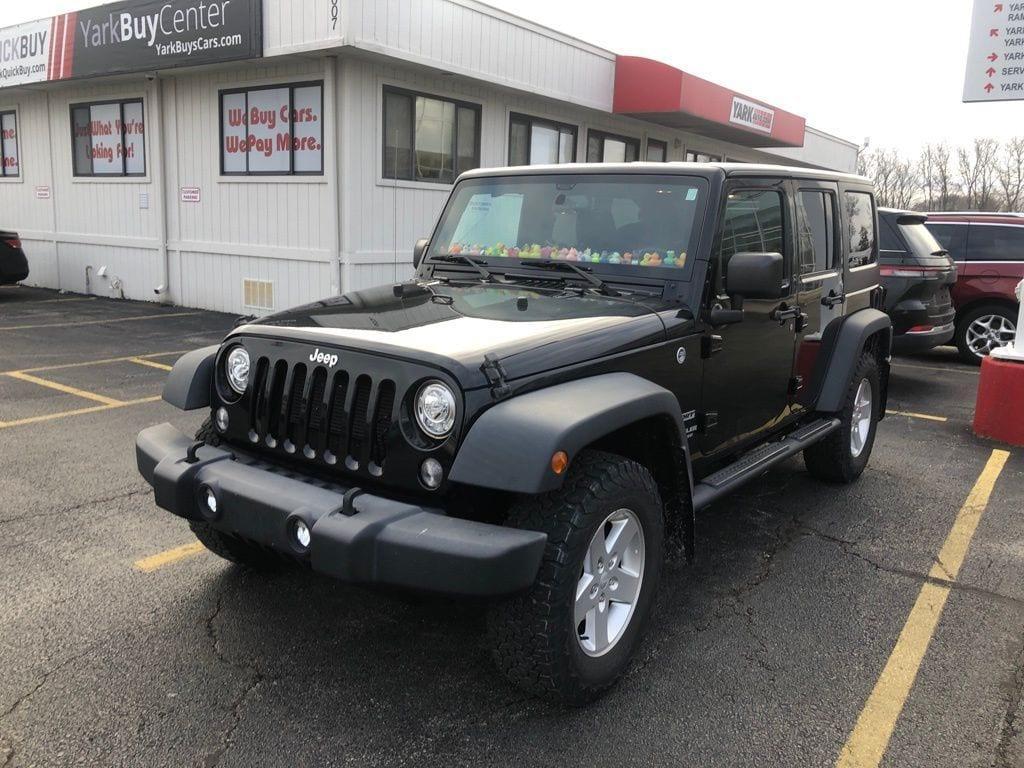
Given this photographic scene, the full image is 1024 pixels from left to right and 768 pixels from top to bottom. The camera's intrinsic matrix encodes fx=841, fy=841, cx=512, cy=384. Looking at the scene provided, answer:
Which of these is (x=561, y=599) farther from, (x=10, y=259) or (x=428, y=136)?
(x=10, y=259)

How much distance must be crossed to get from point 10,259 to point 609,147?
10428 millimetres

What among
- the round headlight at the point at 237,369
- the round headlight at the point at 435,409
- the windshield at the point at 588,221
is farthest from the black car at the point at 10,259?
the round headlight at the point at 435,409

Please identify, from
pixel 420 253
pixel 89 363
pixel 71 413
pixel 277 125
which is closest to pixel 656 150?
pixel 277 125

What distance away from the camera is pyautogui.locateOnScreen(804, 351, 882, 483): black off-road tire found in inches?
205

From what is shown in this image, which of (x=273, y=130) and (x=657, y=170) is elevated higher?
(x=273, y=130)

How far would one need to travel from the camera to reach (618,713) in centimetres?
291

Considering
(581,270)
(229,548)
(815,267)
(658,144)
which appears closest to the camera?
(229,548)

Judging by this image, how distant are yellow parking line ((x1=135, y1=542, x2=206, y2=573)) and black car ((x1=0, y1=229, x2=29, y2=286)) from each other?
11.9 metres

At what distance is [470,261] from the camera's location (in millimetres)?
4207

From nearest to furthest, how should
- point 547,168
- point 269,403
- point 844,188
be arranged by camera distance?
1. point 269,403
2. point 547,168
3. point 844,188

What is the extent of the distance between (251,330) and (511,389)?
118 centimetres

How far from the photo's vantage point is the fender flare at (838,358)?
4.91m

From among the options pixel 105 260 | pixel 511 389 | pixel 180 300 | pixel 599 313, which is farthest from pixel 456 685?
pixel 105 260

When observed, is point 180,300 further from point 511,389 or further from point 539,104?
point 511,389
